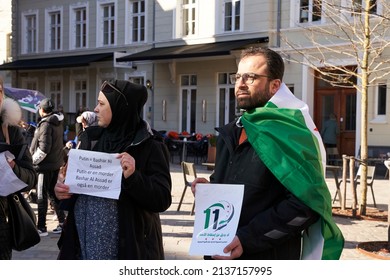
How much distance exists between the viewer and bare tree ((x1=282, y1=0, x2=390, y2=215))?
10383 millimetres

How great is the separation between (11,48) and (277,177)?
33557mm

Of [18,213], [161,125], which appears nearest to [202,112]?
[161,125]

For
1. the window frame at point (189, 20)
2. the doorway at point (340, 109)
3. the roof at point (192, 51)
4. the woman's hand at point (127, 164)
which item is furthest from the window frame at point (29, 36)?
the woman's hand at point (127, 164)

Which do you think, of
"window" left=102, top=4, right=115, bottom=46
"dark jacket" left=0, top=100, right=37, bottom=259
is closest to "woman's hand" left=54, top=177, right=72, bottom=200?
"dark jacket" left=0, top=100, right=37, bottom=259

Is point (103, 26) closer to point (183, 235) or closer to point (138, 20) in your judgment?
point (138, 20)

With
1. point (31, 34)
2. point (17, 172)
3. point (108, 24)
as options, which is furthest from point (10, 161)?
point (31, 34)

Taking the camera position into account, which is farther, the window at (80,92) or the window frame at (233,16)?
the window at (80,92)

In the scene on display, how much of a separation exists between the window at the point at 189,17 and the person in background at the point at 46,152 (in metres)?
16.8

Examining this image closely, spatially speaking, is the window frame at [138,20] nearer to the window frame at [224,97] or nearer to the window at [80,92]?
the window at [80,92]

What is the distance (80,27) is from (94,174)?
27.6m

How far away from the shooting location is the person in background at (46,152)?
8.03 metres

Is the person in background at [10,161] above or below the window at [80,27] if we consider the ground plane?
below

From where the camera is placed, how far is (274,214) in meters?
2.68

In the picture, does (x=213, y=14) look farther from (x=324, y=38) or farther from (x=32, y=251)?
(x=32, y=251)
